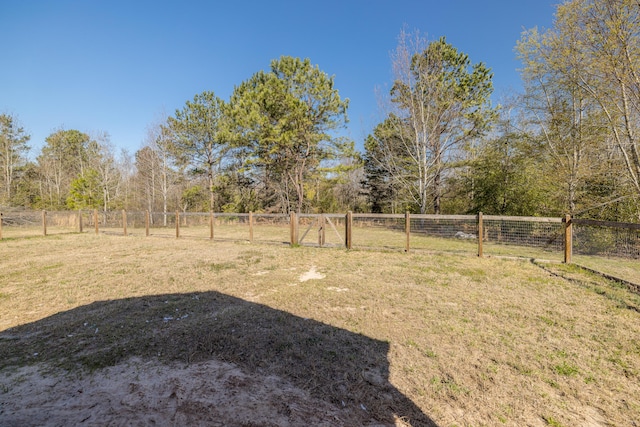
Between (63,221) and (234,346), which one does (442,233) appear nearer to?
(234,346)

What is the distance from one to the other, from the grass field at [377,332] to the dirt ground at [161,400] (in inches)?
6.0

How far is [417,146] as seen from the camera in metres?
14.8

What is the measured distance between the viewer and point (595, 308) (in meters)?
3.88

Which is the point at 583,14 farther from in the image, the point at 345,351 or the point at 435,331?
the point at 345,351

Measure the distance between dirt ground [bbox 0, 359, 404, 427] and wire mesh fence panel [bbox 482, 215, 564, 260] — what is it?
722cm

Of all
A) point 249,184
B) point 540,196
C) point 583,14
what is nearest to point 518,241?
point 540,196

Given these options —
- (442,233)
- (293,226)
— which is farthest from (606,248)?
(293,226)

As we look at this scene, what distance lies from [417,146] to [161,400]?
15263mm

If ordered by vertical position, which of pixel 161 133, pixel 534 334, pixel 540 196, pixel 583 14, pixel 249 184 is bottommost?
pixel 534 334

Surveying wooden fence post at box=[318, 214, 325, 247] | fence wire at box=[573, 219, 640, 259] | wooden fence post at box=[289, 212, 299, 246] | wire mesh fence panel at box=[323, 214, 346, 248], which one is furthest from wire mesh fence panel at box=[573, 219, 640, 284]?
wooden fence post at box=[289, 212, 299, 246]

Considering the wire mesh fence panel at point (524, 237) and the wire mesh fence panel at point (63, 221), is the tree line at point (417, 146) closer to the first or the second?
the wire mesh fence panel at point (524, 237)

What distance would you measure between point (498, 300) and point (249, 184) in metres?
19.8

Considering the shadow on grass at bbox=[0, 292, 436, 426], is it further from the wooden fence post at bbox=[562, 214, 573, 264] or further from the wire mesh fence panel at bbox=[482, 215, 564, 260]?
the wire mesh fence panel at bbox=[482, 215, 564, 260]

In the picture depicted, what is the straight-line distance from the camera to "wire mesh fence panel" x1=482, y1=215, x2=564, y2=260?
737 cm
